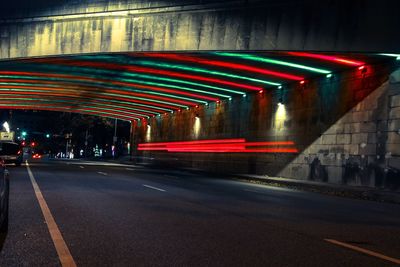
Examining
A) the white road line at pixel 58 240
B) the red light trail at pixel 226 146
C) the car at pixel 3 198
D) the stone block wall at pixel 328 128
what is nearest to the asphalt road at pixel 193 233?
the white road line at pixel 58 240

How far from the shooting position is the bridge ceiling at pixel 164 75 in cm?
2491

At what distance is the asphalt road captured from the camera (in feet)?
21.0

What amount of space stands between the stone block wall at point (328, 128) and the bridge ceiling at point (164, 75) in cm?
82

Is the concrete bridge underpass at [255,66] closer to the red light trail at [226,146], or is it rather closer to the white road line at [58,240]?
the red light trail at [226,146]

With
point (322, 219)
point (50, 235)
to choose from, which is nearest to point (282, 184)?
point (322, 219)

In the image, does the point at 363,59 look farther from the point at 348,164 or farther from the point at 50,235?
the point at 50,235

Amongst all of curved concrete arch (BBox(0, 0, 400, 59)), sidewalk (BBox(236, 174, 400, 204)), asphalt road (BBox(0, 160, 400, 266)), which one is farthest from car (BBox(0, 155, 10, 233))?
curved concrete arch (BBox(0, 0, 400, 59))

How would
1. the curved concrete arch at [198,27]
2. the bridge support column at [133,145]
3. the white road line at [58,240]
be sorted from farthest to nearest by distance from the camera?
the bridge support column at [133,145] → the curved concrete arch at [198,27] → the white road line at [58,240]

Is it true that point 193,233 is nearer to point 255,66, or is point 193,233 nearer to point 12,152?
point 255,66

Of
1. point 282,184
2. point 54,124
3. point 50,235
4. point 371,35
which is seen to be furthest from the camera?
point 54,124

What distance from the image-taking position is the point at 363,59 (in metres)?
22.1

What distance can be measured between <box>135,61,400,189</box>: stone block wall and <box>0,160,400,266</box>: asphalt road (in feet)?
27.3

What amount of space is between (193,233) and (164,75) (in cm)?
2458

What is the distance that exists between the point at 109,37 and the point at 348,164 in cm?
1359
